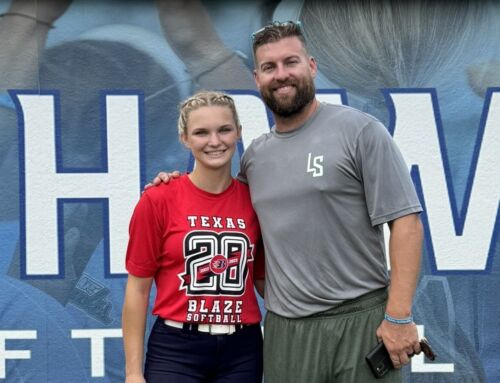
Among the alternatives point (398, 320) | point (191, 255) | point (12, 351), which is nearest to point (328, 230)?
point (398, 320)

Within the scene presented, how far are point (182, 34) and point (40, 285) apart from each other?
1.57 meters

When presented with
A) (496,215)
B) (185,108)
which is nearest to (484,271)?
(496,215)

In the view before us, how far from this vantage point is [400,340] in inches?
90.8

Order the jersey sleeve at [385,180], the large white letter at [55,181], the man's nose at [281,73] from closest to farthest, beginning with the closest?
the jersey sleeve at [385,180]
the man's nose at [281,73]
the large white letter at [55,181]

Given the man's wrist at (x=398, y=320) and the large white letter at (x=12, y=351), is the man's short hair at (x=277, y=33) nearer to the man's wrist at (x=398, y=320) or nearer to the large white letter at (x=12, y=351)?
the man's wrist at (x=398, y=320)

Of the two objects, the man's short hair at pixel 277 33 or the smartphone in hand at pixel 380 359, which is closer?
the smartphone in hand at pixel 380 359

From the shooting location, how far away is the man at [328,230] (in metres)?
2.30

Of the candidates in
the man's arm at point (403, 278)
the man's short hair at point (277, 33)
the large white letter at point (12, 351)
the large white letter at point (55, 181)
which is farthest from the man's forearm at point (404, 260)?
the large white letter at point (12, 351)

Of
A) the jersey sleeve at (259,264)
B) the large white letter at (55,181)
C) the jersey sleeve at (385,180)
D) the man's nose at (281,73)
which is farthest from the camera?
the large white letter at (55,181)

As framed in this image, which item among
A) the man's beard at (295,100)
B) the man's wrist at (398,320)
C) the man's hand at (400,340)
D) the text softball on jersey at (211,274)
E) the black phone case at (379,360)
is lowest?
the black phone case at (379,360)

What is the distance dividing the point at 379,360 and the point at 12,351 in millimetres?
2324

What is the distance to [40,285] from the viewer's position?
3867mm

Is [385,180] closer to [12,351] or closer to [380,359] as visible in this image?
[380,359]

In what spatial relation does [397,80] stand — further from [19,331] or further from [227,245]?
[19,331]
